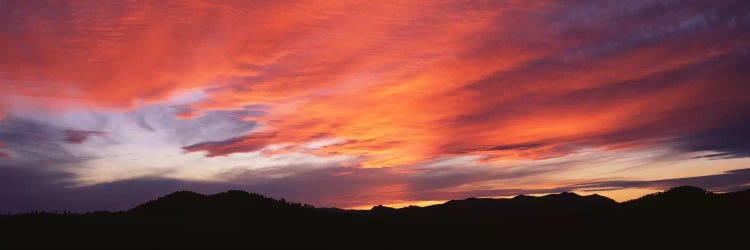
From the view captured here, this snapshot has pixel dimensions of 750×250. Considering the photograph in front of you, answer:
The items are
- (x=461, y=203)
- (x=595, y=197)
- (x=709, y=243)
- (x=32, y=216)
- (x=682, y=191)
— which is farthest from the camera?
(x=595, y=197)

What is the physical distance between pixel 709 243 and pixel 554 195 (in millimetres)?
Result: 83079

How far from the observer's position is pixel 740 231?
33.8m

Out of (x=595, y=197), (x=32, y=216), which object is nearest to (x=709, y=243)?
(x=32, y=216)

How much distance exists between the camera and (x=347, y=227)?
37281 mm

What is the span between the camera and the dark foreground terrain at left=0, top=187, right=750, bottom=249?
1209 inches

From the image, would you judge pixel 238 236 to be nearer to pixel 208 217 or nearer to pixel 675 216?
pixel 208 217

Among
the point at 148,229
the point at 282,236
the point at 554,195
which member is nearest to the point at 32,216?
the point at 148,229

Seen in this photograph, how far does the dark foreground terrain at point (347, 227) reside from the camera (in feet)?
101

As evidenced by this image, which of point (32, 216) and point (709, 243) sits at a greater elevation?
point (32, 216)

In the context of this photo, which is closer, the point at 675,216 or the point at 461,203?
the point at 675,216

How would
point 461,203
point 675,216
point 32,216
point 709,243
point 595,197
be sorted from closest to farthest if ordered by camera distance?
point 709,243, point 32,216, point 675,216, point 461,203, point 595,197

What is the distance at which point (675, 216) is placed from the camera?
131ft

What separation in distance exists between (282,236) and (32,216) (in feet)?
62.9

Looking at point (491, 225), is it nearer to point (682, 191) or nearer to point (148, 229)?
point (682, 191)
